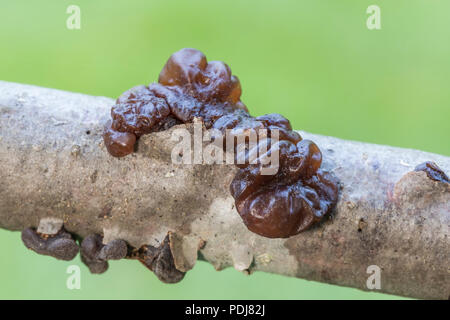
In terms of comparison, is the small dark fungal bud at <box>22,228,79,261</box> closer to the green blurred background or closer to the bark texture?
the bark texture

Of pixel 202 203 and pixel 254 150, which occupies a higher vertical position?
pixel 254 150

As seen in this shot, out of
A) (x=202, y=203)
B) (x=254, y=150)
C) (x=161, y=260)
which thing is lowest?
(x=161, y=260)

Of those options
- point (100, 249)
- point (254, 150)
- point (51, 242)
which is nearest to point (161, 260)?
point (100, 249)

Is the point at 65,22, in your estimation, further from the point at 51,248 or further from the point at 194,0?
the point at 51,248

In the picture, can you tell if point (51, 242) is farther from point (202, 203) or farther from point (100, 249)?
point (202, 203)

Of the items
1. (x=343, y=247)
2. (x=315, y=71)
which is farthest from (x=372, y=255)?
(x=315, y=71)

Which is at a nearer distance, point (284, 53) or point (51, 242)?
point (51, 242)

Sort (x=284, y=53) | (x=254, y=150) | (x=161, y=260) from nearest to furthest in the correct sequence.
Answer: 1. (x=254, y=150)
2. (x=161, y=260)
3. (x=284, y=53)
